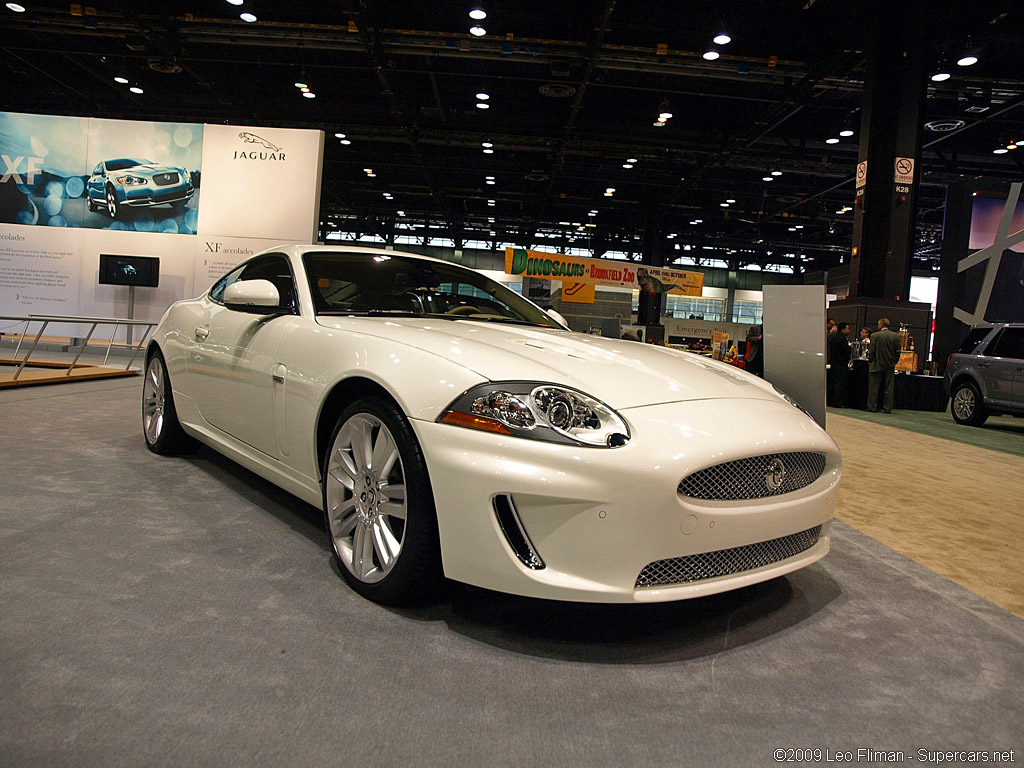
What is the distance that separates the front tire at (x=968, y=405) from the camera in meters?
9.10

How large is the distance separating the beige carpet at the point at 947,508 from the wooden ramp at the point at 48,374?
23.2 ft

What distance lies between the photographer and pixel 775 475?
182 cm

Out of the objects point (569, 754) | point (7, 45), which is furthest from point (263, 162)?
point (569, 754)

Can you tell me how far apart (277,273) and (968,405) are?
32.6 ft

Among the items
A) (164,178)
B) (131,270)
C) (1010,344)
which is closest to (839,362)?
(1010,344)

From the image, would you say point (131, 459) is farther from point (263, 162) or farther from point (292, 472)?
point (263, 162)

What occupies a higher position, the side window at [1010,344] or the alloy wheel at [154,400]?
the side window at [1010,344]

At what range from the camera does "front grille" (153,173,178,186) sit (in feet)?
37.5

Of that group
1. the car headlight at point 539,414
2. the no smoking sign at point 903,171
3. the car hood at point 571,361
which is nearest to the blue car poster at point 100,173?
the car hood at point 571,361

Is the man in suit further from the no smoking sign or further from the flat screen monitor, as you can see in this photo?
the flat screen monitor

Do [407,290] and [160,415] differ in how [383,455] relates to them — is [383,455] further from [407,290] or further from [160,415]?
[160,415]

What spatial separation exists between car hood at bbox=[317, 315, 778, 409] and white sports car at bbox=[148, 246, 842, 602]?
1 centimetres

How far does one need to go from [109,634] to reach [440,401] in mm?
1010

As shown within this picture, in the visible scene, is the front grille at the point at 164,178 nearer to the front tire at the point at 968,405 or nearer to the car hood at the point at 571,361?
the car hood at the point at 571,361
